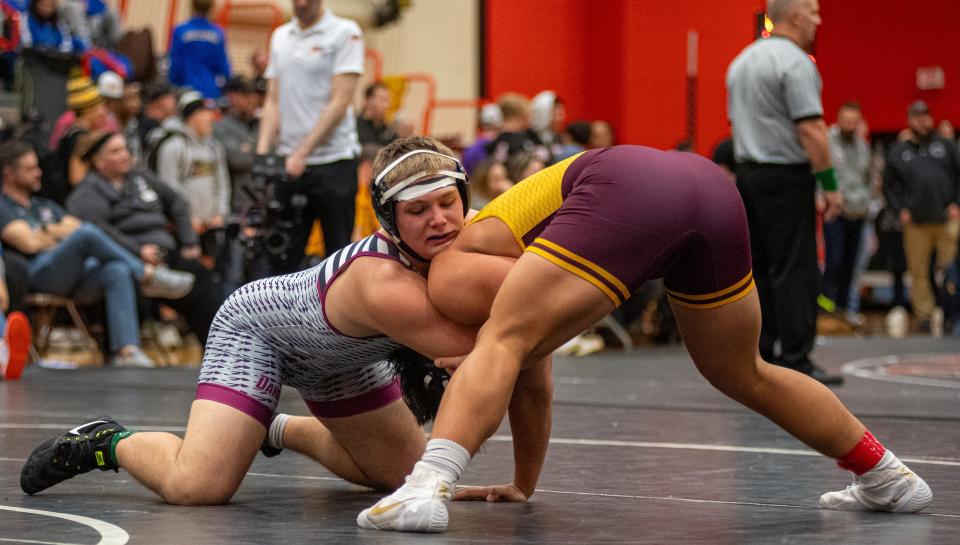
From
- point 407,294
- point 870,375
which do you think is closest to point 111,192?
point 870,375

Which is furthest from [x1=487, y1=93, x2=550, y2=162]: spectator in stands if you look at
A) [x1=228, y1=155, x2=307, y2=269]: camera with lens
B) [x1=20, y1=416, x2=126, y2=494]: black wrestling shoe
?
[x1=20, y1=416, x2=126, y2=494]: black wrestling shoe

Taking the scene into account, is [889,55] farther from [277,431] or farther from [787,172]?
[277,431]

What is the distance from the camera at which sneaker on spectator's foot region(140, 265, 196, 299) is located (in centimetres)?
864

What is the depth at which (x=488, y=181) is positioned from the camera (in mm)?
8992

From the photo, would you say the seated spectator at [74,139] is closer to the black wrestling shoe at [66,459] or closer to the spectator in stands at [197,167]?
the spectator in stands at [197,167]

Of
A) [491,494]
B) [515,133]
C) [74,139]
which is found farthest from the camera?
[515,133]

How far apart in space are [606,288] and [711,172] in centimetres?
35

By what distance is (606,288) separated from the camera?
3.05m

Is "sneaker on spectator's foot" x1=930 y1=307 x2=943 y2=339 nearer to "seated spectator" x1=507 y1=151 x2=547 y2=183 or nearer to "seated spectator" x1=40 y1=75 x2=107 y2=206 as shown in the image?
"seated spectator" x1=507 y1=151 x2=547 y2=183

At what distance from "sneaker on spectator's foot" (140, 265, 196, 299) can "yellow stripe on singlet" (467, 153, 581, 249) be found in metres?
5.67

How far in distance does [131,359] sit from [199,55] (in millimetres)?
4585

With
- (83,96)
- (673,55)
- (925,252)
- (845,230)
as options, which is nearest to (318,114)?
(83,96)

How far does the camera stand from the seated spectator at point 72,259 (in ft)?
27.5

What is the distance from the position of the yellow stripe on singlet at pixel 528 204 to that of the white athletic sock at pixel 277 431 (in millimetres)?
1094
